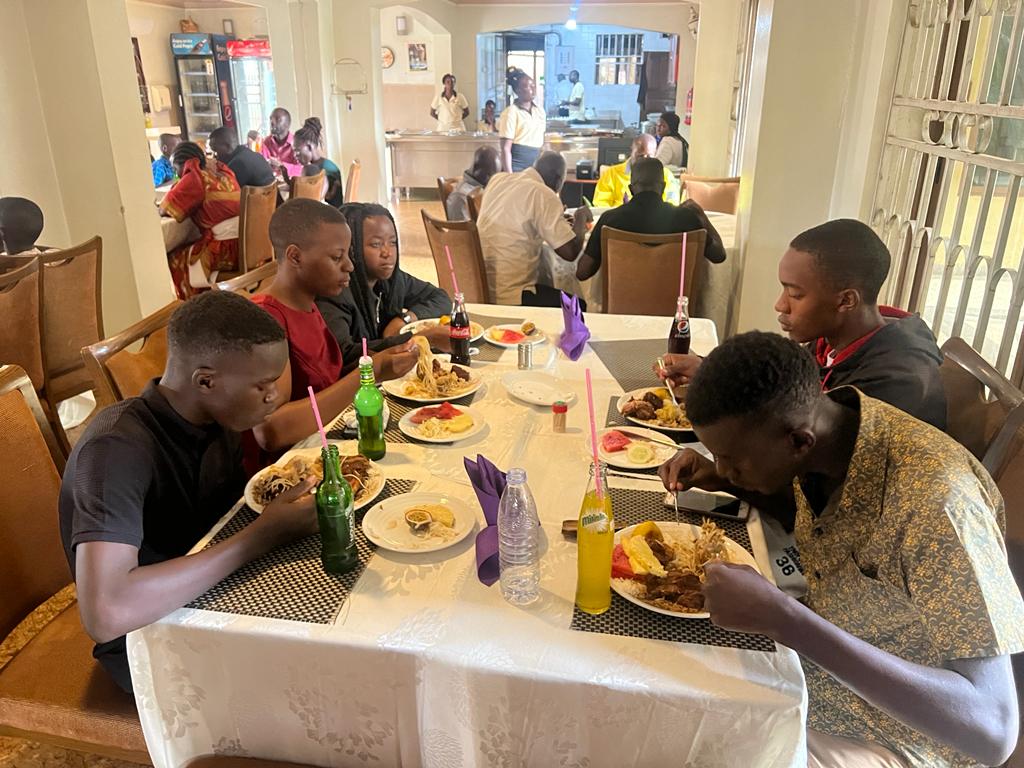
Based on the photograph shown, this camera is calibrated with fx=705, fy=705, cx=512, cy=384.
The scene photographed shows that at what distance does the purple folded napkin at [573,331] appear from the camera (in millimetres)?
2148

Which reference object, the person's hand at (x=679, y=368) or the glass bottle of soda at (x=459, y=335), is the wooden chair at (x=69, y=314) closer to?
the glass bottle of soda at (x=459, y=335)

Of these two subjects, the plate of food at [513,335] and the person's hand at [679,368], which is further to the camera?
the plate of food at [513,335]

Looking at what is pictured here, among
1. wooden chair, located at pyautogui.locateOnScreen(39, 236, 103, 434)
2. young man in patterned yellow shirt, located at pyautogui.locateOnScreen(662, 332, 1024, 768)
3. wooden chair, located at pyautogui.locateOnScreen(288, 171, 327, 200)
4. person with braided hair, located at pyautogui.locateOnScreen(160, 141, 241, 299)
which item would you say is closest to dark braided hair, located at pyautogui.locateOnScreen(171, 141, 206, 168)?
person with braided hair, located at pyautogui.locateOnScreen(160, 141, 241, 299)

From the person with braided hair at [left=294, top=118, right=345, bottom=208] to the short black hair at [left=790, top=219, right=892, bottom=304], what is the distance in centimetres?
480

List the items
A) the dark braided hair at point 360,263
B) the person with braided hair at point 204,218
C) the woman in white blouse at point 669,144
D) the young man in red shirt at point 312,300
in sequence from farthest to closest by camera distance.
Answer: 1. the woman in white blouse at point 669,144
2. the person with braided hair at point 204,218
3. the dark braided hair at point 360,263
4. the young man in red shirt at point 312,300

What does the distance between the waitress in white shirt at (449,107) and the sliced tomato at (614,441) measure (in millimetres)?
9602

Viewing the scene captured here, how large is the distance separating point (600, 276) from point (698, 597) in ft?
8.64

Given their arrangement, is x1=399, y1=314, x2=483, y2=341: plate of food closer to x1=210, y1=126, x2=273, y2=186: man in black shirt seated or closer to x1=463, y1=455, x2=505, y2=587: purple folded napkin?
x1=463, y1=455, x2=505, y2=587: purple folded napkin

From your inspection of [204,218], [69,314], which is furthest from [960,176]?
[204,218]

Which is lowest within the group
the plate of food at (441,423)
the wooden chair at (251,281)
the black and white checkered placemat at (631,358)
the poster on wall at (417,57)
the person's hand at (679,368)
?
the black and white checkered placemat at (631,358)

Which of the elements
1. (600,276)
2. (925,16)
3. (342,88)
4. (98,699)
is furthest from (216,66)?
(98,699)

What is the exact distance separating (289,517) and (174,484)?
8.7 inches

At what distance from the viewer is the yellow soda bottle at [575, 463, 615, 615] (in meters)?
1.03

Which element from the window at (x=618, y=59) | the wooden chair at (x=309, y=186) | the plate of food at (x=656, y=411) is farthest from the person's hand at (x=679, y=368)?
the window at (x=618, y=59)
